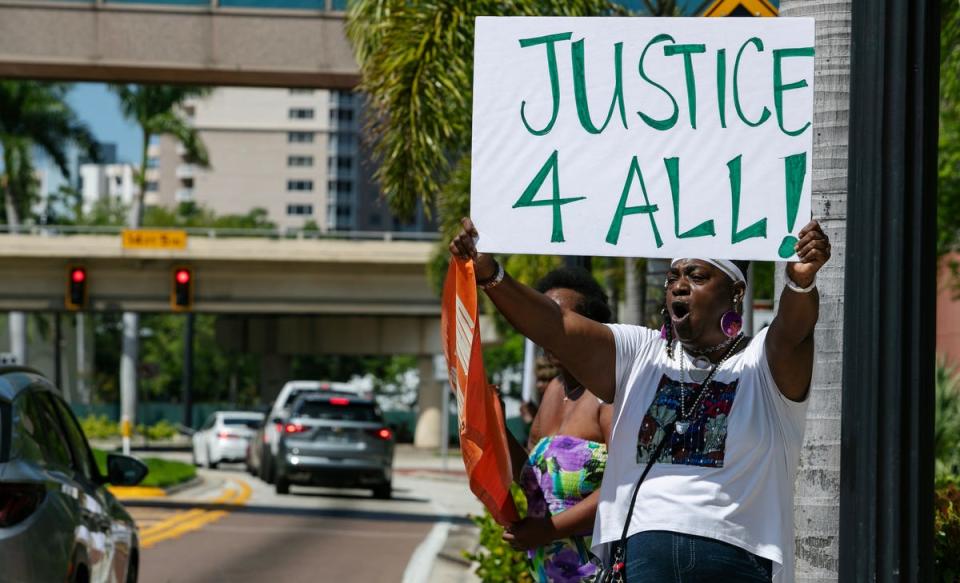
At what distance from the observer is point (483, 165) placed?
4.32 metres

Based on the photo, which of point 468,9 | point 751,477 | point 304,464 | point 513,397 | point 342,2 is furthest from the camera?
point 513,397

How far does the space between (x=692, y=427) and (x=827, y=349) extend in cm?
185

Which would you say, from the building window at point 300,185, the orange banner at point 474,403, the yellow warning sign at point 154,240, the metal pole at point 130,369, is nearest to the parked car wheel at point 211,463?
the yellow warning sign at point 154,240

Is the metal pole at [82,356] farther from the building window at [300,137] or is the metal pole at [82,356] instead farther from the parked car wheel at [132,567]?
the parked car wheel at [132,567]

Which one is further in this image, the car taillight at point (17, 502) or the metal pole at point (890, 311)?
the car taillight at point (17, 502)

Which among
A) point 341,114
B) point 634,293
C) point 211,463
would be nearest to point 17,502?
point 634,293

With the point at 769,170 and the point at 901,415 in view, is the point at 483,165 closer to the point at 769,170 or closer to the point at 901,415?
the point at 769,170

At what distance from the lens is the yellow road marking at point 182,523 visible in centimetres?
1764

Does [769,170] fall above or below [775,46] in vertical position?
below

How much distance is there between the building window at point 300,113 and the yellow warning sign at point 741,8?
158 meters

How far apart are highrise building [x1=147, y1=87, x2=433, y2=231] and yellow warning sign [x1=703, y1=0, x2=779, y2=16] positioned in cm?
14732

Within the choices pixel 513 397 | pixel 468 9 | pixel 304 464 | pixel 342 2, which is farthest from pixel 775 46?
pixel 513 397

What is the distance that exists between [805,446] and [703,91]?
189 centimetres

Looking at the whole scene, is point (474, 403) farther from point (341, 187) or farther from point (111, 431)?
point (341, 187)
